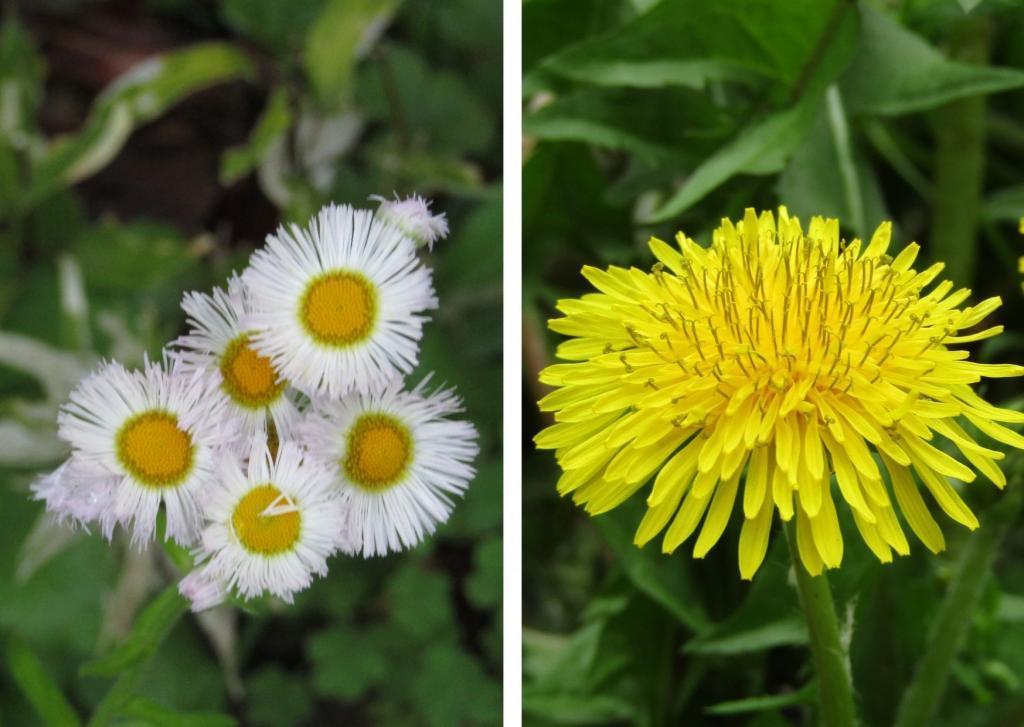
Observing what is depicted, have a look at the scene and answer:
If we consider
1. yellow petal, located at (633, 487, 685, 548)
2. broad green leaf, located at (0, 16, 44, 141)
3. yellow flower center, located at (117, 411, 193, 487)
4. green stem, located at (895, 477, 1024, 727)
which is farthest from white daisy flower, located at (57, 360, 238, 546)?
broad green leaf, located at (0, 16, 44, 141)

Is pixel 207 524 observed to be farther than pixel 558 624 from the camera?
No

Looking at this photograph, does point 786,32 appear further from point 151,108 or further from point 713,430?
point 151,108

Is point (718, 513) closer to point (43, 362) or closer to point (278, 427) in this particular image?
point (278, 427)

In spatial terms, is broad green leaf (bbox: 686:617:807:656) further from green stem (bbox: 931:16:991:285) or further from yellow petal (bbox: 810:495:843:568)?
green stem (bbox: 931:16:991:285)

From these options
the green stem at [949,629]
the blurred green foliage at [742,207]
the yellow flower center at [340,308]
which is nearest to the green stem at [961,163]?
the blurred green foliage at [742,207]

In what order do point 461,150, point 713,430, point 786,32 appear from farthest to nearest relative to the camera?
point 461,150 < point 786,32 < point 713,430

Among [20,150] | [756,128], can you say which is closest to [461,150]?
[756,128]
